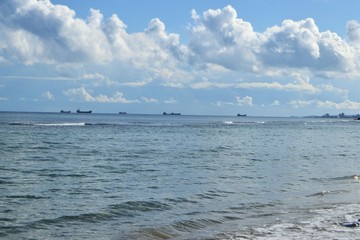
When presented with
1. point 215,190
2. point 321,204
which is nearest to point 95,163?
point 215,190

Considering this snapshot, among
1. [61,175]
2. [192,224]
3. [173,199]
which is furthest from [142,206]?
[61,175]

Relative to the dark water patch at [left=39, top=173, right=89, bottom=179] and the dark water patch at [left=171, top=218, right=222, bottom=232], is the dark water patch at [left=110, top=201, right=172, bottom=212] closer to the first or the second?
the dark water patch at [left=171, top=218, right=222, bottom=232]

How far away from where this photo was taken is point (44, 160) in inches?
1292

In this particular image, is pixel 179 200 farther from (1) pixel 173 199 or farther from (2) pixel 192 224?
(2) pixel 192 224

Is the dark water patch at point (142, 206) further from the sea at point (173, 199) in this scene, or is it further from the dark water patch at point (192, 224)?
the dark water patch at point (192, 224)

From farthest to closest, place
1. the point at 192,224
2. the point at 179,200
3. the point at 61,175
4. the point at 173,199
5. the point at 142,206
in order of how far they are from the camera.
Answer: the point at 61,175 → the point at 173,199 → the point at 179,200 → the point at 142,206 → the point at 192,224

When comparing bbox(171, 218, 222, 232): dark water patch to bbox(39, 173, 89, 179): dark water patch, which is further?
bbox(39, 173, 89, 179): dark water patch

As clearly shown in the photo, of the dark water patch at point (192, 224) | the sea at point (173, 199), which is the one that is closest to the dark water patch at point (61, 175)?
the sea at point (173, 199)

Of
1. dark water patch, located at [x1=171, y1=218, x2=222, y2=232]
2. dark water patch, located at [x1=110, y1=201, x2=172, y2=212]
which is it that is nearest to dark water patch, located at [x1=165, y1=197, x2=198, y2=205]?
dark water patch, located at [x1=110, y1=201, x2=172, y2=212]

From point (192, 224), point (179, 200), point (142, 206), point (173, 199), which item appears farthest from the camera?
point (173, 199)

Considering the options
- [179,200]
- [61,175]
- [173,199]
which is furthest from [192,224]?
[61,175]

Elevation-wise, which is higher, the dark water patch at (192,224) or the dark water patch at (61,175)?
the dark water patch at (61,175)

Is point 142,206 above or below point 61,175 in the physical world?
below

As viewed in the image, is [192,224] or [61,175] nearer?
[192,224]
